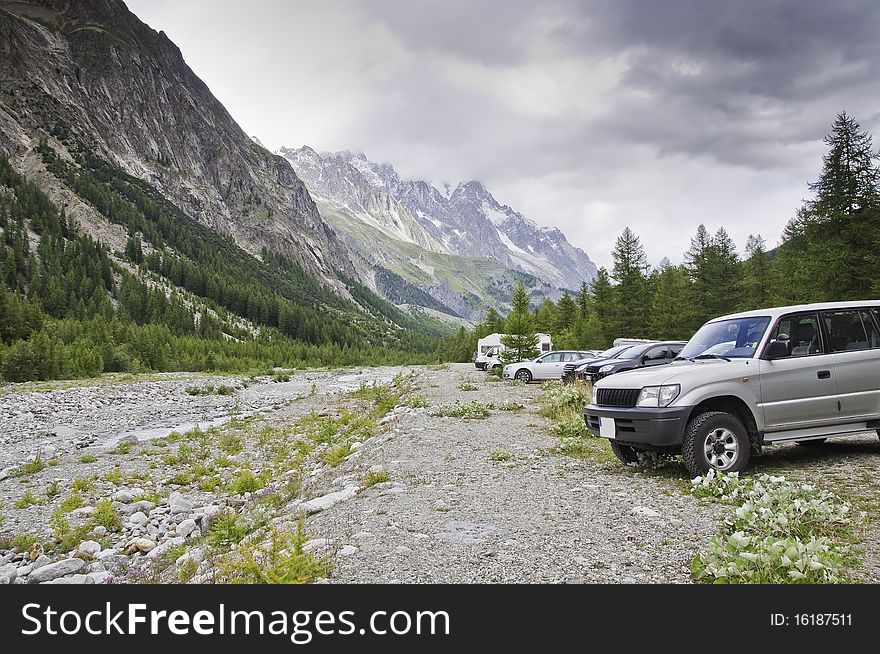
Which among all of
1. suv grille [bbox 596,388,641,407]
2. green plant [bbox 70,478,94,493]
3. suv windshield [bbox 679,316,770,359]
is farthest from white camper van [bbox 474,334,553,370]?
suv grille [bbox 596,388,641,407]

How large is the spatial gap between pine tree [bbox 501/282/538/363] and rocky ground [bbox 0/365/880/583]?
23.8m

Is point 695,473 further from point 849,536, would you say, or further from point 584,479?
point 849,536

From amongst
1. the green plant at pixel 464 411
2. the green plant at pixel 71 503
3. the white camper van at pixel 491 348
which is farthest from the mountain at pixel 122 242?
the green plant at pixel 464 411

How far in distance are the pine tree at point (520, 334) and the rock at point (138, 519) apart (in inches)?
1323

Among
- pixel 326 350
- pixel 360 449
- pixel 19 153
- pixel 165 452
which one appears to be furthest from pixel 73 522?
pixel 19 153

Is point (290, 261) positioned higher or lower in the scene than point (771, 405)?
higher

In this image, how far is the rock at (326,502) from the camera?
720cm

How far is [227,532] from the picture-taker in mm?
7574

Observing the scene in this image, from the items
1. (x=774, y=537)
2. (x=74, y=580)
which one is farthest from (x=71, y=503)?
(x=774, y=537)

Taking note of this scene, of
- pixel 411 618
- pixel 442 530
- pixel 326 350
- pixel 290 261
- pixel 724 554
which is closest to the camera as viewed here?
pixel 411 618

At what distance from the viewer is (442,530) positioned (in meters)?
5.46

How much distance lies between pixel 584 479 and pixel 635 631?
4.44m

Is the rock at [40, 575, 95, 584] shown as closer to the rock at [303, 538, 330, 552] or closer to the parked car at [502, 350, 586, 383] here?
the rock at [303, 538, 330, 552]

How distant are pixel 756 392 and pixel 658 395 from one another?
1.39 meters
